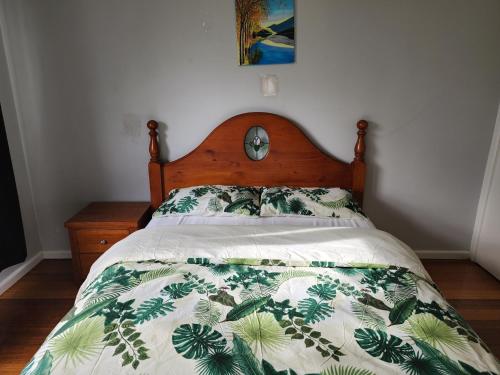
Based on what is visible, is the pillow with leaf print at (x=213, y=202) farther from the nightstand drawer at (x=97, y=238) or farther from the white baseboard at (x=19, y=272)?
the white baseboard at (x=19, y=272)

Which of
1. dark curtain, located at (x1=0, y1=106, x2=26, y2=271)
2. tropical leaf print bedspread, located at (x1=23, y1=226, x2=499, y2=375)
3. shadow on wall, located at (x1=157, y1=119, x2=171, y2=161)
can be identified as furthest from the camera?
shadow on wall, located at (x1=157, y1=119, x2=171, y2=161)

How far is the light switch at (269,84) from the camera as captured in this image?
2180mm

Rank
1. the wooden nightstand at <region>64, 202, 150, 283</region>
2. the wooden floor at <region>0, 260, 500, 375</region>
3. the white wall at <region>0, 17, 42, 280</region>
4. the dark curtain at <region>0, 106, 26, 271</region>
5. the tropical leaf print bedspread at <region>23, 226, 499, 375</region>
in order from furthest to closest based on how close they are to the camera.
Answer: the white wall at <region>0, 17, 42, 280</region> < the wooden nightstand at <region>64, 202, 150, 283</region> < the dark curtain at <region>0, 106, 26, 271</region> < the wooden floor at <region>0, 260, 500, 375</region> < the tropical leaf print bedspread at <region>23, 226, 499, 375</region>

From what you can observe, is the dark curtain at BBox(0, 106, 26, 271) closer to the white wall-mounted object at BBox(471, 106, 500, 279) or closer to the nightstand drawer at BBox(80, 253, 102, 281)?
the nightstand drawer at BBox(80, 253, 102, 281)

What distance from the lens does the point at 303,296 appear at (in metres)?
1.19

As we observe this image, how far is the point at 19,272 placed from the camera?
90.0 inches

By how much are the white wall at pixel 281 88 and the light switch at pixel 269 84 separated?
1.7 inches

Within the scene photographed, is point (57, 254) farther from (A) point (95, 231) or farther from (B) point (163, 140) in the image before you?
(B) point (163, 140)

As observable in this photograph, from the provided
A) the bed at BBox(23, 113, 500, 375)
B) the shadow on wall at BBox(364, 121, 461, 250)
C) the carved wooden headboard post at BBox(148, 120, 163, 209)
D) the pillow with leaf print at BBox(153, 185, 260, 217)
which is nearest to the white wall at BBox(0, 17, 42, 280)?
the carved wooden headboard post at BBox(148, 120, 163, 209)

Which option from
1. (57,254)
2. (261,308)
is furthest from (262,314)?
(57,254)

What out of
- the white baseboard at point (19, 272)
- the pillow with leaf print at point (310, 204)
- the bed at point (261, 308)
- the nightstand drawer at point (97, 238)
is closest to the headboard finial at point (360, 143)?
the pillow with leaf print at point (310, 204)

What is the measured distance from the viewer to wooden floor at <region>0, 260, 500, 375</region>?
166 centimetres

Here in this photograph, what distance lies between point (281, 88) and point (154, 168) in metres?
1.06

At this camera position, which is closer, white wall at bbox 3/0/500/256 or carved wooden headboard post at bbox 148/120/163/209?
white wall at bbox 3/0/500/256
